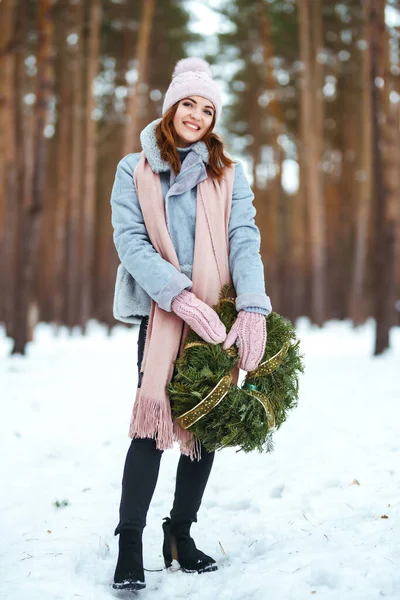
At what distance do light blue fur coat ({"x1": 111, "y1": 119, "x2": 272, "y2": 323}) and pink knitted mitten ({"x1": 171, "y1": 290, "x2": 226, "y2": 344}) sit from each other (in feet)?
0.22

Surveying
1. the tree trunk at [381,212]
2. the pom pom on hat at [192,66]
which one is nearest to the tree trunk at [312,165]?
the tree trunk at [381,212]

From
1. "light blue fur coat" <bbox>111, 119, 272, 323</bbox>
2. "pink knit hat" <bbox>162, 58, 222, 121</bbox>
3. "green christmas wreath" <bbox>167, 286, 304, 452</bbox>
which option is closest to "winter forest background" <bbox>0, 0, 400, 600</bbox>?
"green christmas wreath" <bbox>167, 286, 304, 452</bbox>

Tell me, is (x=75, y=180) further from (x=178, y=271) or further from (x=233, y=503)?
(x=178, y=271)

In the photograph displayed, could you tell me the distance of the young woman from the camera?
2.33m

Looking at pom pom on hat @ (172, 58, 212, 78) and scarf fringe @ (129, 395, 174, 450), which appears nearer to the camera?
scarf fringe @ (129, 395, 174, 450)

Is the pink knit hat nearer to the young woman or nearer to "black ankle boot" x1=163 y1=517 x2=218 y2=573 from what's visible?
the young woman

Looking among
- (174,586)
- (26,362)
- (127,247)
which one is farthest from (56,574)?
(26,362)

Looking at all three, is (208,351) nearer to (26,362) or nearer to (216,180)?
(216,180)

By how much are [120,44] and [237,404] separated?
14829 mm

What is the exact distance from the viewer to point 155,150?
2.49 metres

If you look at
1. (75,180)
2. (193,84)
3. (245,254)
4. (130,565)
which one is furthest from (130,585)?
(75,180)

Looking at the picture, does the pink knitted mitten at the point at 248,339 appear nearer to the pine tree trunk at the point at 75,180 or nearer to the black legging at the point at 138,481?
the black legging at the point at 138,481

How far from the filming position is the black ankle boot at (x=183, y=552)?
100.0 inches

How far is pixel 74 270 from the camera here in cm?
1416
